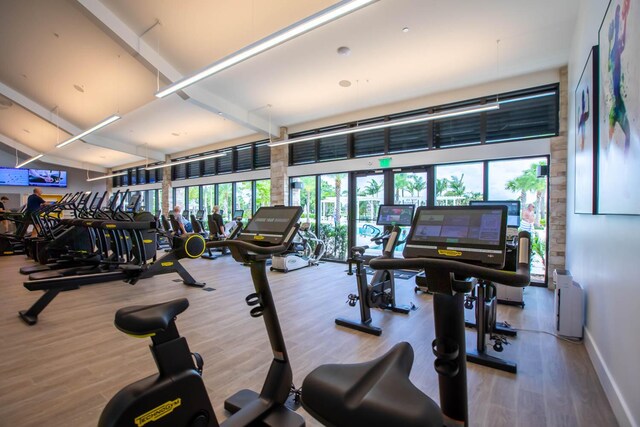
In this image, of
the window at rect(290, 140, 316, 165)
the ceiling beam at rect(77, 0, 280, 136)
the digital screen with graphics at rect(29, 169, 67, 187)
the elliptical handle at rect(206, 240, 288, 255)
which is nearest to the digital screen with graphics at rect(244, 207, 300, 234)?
the elliptical handle at rect(206, 240, 288, 255)

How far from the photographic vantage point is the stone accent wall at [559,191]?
4.92 meters

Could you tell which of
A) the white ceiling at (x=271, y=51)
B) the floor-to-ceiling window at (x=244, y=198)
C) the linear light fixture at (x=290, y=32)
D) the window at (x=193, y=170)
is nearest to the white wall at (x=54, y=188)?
the window at (x=193, y=170)

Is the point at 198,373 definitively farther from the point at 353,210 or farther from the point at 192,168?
the point at 192,168

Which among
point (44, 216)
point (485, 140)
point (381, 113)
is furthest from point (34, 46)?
point (485, 140)

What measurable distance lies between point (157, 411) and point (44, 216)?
7.44 metres

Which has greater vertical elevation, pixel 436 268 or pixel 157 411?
pixel 436 268

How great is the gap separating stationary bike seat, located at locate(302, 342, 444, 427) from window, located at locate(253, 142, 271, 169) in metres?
8.68

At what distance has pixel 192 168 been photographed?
1173cm

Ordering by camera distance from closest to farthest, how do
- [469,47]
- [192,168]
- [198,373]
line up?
[198,373] < [469,47] < [192,168]

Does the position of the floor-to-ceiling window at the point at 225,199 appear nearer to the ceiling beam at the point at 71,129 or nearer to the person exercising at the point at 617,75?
the ceiling beam at the point at 71,129

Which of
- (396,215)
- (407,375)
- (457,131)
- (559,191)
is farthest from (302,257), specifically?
(407,375)

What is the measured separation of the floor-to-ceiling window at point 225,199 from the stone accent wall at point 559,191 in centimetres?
883

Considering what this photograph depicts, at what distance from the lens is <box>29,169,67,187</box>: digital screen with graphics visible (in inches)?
567

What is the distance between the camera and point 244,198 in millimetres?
10141
